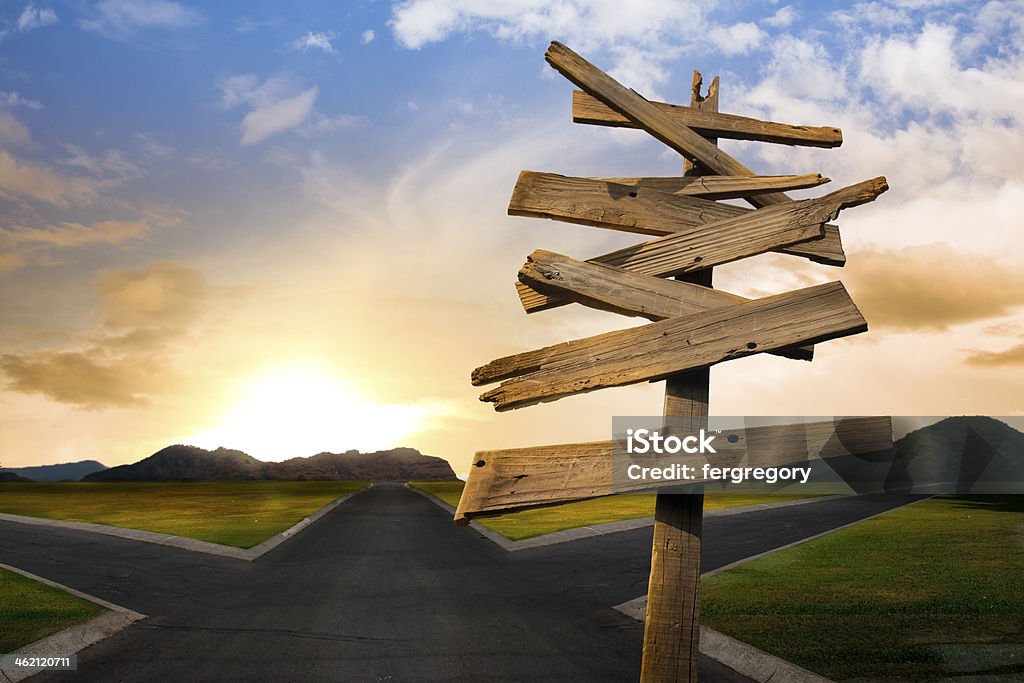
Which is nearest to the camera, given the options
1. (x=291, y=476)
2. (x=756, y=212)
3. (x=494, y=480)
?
(x=494, y=480)

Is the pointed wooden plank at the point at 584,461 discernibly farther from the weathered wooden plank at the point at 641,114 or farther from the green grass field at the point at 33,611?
the green grass field at the point at 33,611

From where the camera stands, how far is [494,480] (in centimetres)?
474

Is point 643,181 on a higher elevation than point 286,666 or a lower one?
higher

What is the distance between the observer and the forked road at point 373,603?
29.8ft

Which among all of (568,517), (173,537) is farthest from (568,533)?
(173,537)

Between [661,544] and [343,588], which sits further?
[343,588]

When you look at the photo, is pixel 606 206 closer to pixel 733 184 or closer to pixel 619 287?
pixel 619 287

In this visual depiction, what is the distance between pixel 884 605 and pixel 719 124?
Result: 963 centimetres

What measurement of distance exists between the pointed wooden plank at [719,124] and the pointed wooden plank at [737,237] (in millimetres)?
1094

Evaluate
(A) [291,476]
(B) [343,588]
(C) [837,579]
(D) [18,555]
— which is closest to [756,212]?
(C) [837,579]

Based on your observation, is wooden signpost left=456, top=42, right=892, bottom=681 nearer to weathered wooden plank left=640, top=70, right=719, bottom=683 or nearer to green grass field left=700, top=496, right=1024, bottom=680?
weathered wooden plank left=640, top=70, right=719, bottom=683

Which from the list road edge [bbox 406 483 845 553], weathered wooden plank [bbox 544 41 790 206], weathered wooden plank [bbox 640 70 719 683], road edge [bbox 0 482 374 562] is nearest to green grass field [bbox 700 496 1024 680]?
weathered wooden plank [bbox 640 70 719 683]

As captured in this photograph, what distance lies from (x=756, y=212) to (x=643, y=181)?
0.85 m

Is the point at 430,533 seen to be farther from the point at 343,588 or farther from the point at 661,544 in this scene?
the point at 661,544
